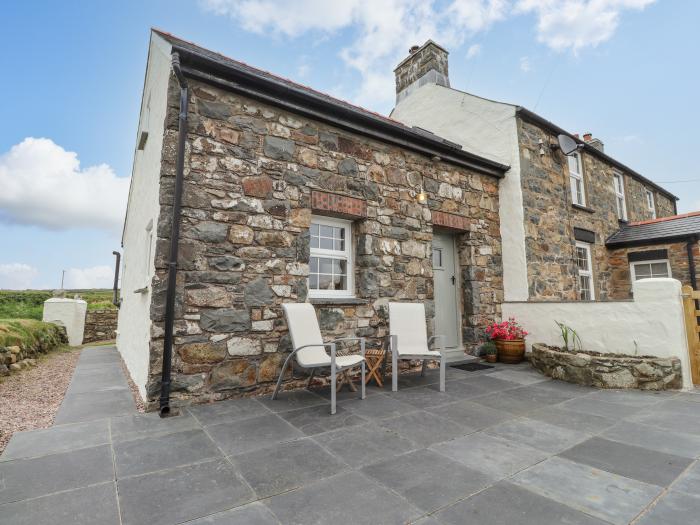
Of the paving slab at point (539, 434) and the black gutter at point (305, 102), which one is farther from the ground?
the black gutter at point (305, 102)

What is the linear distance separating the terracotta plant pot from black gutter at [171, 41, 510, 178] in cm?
328

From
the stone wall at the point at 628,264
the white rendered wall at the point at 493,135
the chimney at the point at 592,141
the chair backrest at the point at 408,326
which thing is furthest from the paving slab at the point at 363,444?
the chimney at the point at 592,141

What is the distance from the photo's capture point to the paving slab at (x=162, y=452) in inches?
81.4

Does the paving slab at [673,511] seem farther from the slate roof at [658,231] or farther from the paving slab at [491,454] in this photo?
the slate roof at [658,231]

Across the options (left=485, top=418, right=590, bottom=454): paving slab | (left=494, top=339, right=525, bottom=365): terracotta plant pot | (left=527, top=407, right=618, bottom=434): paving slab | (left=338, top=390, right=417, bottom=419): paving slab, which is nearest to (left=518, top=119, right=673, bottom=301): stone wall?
(left=494, top=339, right=525, bottom=365): terracotta plant pot

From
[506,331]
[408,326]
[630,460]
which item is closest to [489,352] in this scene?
[506,331]

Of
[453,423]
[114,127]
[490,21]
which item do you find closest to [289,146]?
[453,423]

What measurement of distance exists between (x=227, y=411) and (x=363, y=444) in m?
1.48

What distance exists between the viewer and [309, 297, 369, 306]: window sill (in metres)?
4.21

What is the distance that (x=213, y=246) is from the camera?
355cm

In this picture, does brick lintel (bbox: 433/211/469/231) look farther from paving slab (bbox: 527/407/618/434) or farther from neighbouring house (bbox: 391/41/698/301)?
paving slab (bbox: 527/407/618/434)

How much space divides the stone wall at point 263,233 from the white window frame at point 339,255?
91 mm

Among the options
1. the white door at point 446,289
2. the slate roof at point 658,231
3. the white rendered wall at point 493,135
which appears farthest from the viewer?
the slate roof at point 658,231

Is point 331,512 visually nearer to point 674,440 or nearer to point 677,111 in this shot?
point 674,440
